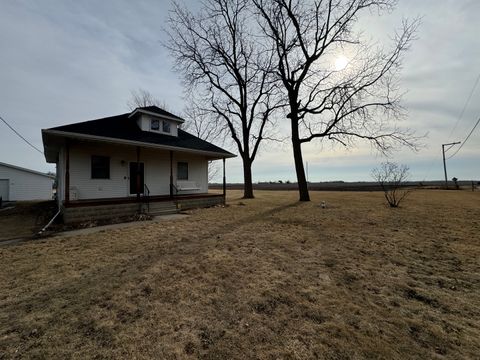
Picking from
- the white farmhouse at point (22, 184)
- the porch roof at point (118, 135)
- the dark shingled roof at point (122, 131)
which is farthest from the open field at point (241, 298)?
the white farmhouse at point (22, 184)

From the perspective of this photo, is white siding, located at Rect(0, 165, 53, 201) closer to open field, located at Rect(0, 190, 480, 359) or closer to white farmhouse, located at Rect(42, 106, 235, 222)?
white farmhouse, located at Rect(42, 106, 235, 222)

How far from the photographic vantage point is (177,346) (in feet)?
8.30

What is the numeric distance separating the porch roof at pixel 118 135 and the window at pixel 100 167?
1.44 meters

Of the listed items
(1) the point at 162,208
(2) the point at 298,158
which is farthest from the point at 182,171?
(2) the point at 298,158

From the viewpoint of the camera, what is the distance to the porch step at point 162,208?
11.2 metres

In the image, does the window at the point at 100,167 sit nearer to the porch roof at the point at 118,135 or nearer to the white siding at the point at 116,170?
the white siding at the point at 116,170

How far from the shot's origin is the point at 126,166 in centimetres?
1277

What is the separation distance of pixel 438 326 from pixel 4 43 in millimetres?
16519

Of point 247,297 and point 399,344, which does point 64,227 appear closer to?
point 247,297

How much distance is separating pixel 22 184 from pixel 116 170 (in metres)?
17.9

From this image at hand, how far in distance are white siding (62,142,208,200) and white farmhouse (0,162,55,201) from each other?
14.6 m

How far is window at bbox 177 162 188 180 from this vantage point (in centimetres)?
1506

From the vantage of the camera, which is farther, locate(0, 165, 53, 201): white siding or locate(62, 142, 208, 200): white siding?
locate(0, 165, 53, 201): white siding

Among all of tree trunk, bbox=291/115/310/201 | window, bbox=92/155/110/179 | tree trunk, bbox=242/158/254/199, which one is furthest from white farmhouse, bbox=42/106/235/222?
tree trunk, bbox=242/158/254/199
